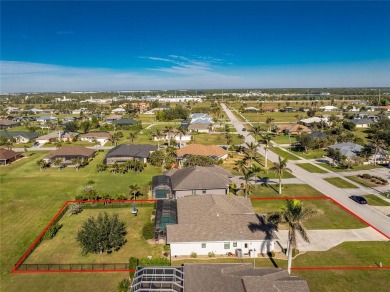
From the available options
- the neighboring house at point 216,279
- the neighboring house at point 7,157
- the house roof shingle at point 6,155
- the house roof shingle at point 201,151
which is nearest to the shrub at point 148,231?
the neighboring house at point 216,279

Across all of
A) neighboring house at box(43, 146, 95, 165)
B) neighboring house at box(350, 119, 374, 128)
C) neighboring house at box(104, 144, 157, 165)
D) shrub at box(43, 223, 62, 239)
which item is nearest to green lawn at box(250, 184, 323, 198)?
shrub at box(43, 223, 62, 239)

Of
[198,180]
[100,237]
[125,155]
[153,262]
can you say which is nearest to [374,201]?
[198,180]

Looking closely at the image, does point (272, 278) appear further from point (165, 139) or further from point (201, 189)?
point (165, 139)

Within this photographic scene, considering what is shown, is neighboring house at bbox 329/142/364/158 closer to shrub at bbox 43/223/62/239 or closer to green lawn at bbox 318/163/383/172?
green lawn at bbox 318/163/383/172

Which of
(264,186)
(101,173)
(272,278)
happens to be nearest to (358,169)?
(264,186)

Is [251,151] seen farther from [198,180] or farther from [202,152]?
[198,180]
